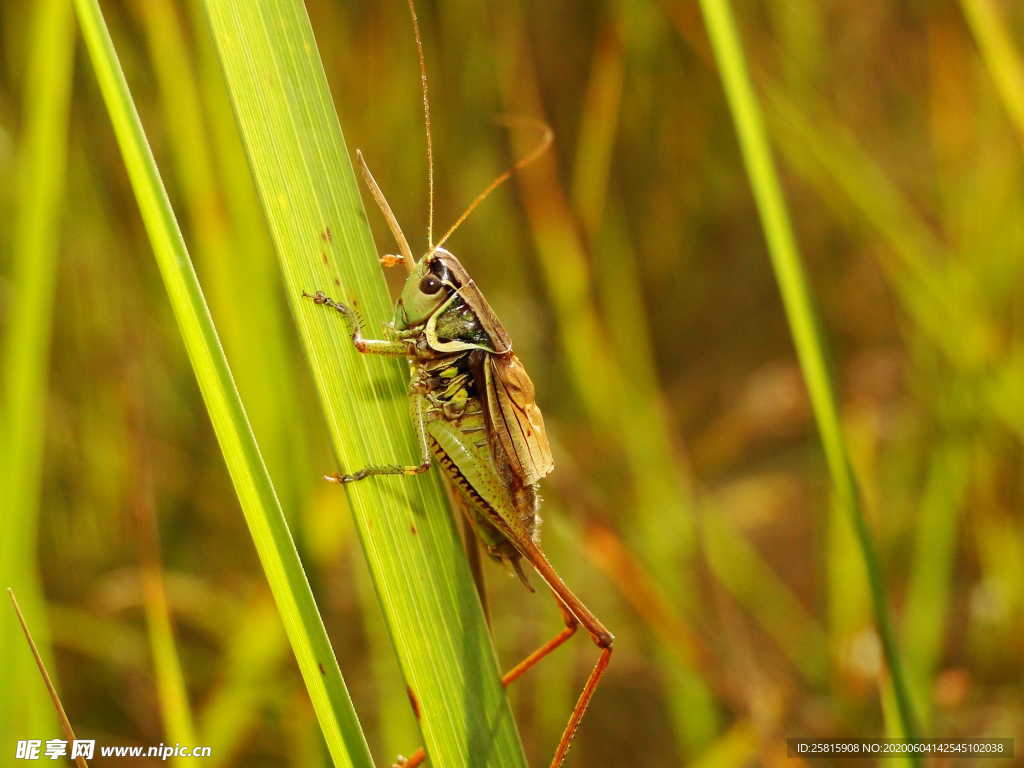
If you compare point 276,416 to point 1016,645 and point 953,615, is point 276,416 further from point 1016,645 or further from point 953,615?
point 953,615

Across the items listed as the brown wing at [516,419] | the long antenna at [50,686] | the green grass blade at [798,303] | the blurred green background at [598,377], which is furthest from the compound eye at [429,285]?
the long antenna at [50,686]

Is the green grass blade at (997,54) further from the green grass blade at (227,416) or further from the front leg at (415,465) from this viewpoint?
the green grass blade at (227,416)

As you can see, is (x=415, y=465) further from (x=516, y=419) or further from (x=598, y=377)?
(x=598, y=377)

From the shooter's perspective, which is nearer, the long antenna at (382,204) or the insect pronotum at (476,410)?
the long antenna at (382,204)

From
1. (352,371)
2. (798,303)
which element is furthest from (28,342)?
(798,303)

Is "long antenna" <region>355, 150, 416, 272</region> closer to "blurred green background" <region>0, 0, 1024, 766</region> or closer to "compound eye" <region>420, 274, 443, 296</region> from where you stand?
"compound eye" <region>420, 274, 443, 296</region>

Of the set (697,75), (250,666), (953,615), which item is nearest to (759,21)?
(697,75)
